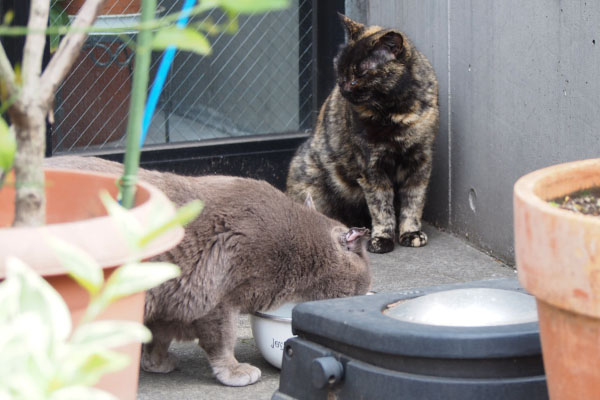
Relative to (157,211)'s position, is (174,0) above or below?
above

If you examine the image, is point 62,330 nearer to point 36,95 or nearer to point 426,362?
point 36,95

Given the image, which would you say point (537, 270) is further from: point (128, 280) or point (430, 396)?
point (128, 280)

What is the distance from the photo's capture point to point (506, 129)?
420 centimetres

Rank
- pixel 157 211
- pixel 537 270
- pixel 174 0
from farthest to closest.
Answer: pixel 174 0, pixel 537 270, pixel 157 211

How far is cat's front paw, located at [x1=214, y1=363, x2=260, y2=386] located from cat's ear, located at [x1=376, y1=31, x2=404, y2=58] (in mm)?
2063

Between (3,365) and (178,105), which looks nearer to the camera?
(3,365)

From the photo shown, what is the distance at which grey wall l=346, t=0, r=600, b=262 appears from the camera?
359 centimetres

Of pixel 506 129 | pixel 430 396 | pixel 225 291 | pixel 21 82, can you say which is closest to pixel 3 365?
pixel 21 82

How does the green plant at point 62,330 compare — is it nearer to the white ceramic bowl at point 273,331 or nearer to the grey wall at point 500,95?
the white ceramic bowl at point 273,331

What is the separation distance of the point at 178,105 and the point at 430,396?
3619mm

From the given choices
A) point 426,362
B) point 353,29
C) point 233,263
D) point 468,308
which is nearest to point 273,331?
point 233,263

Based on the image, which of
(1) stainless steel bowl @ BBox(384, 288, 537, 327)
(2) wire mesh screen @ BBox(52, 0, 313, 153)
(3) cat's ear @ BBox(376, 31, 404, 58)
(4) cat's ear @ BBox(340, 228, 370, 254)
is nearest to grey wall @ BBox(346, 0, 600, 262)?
(3) cat's ear @ BBox(376, 31, 404, 58)

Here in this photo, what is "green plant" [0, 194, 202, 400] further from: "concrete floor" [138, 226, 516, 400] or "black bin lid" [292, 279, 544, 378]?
"concrete floor" [138, 226, 516, 400]

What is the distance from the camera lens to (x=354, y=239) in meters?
3.12
